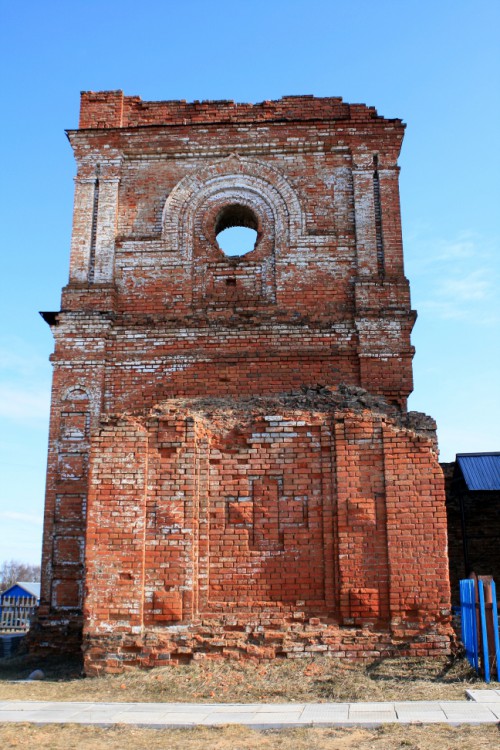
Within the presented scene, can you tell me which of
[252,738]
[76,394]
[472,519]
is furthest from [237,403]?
[472,519]

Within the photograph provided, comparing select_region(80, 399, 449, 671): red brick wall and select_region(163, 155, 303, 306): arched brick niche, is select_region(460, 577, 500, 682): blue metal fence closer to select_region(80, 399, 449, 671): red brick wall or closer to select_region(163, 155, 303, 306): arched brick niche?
select_region(80, 399, 449, 671): red brick wall

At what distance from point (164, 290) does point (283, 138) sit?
10.6 feet

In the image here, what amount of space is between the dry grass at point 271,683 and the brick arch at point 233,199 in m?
6.51

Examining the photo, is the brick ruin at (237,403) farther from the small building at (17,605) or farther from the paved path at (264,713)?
the small building at (17,605)

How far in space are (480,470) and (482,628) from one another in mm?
5839

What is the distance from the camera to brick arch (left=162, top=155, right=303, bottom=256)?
11.6 m

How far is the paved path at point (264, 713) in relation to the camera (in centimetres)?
548

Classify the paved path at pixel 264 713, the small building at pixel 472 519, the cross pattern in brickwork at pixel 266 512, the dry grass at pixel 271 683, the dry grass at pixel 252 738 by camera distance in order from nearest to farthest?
1. the dry grass at pixel 252 738
2. the paved path at pixel 264 713
3. the dry grass at pixel 271 683
4. the cross pattern in brickwork at pixel 266 512
5. the small building at pixel 472 519

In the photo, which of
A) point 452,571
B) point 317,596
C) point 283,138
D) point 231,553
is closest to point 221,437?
point 231,553

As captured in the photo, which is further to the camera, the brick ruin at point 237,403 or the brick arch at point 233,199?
the brick arch at point 233,199

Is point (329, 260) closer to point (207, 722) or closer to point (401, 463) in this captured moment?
point (401, 463)

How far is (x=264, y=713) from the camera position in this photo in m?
5.85

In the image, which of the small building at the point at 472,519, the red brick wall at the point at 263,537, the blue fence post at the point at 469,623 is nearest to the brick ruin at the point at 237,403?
the red brick wall at the point at 263,537

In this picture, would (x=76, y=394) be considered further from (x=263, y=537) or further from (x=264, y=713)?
(x=264, y=713)
